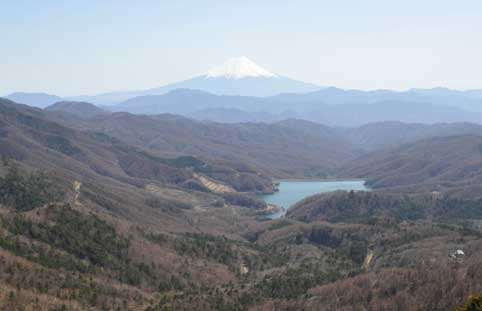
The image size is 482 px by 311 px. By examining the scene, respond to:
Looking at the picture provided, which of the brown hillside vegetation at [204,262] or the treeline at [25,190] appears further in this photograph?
the treeline at [25,190]

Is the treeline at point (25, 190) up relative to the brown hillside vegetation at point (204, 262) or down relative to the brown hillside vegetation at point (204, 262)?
up

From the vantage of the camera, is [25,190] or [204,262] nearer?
[204,262]

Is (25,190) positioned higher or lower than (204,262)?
higher

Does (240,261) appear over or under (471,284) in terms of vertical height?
under

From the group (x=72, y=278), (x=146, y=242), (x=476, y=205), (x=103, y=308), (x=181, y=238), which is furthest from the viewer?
(x=476, y=205)

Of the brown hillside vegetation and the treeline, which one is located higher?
the treeline

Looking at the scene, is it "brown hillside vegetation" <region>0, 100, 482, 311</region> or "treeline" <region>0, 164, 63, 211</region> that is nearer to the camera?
"brown hillside vegetation" <region>0, 100, 482, 311</region>

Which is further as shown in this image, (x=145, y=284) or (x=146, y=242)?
(x=146, y=242)

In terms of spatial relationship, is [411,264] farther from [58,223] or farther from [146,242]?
[58,223]

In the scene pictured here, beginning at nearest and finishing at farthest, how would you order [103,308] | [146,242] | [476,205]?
[103,308] < [146,242] < [476,205]

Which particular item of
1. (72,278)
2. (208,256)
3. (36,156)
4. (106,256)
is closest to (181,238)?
(208,256)
